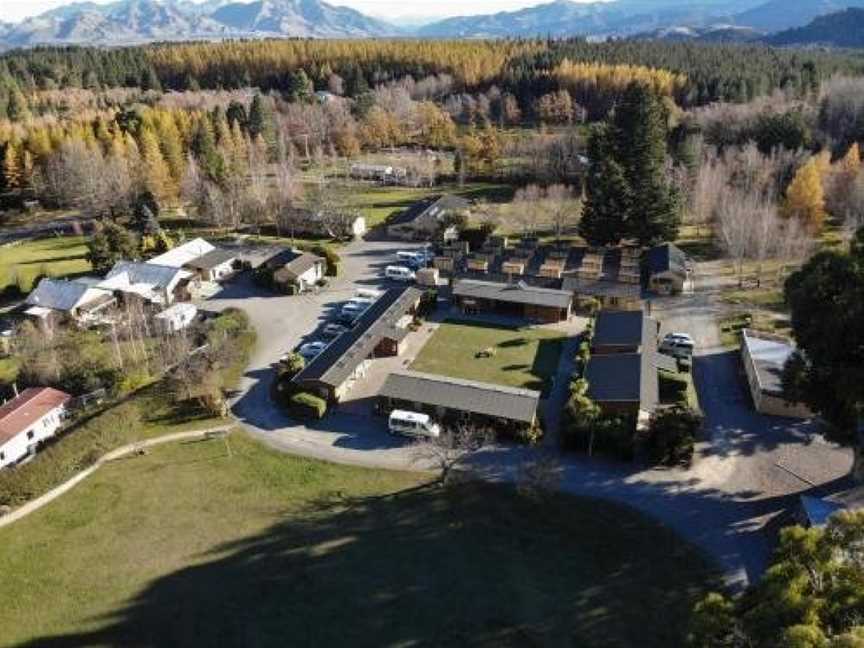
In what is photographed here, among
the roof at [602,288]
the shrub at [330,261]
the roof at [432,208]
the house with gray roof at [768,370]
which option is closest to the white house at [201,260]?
the shrub at [330,261]

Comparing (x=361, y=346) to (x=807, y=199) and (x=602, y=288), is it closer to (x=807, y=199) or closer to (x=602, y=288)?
(x=602, y=288)

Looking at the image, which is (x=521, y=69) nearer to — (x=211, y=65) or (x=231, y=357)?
(x=211, y=65)

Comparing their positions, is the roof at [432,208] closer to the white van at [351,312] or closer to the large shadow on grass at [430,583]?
the white van at [351,312]

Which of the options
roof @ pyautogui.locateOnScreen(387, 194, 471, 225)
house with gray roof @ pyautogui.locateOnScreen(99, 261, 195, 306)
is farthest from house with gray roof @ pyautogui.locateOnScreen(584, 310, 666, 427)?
house with gray roof @ pyautogui.locateOnScreen(99, 261, 195, 306)

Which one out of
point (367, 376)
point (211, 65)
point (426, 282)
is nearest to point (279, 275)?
point (426, 282)

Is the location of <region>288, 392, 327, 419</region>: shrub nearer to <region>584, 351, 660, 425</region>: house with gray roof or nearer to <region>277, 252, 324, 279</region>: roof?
<region>584, 351, 660, 425</region>: house with gray roof
